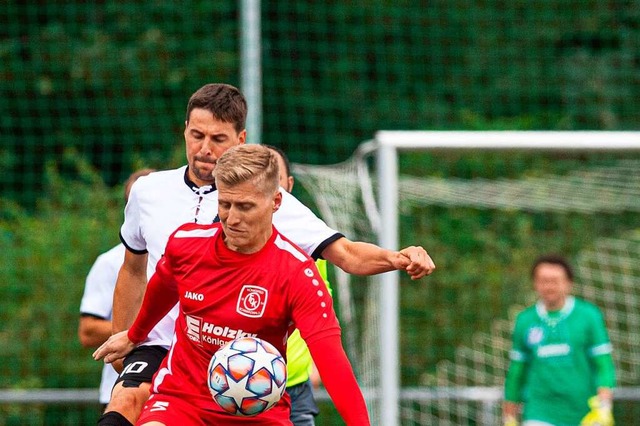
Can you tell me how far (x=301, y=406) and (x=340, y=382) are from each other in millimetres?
1557

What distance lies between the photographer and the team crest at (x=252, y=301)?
450 cm

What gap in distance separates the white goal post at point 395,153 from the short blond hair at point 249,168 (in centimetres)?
326

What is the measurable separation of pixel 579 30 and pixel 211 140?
946 cm

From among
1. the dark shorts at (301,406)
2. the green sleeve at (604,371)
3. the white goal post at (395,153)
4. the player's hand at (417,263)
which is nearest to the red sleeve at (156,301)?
the player's hand at (417,263)

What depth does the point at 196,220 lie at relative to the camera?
5086 mm

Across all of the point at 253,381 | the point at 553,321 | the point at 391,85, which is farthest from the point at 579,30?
the point at 253,381

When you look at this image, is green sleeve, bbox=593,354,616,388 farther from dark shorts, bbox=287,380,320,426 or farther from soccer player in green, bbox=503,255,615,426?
dark shorts, bbox=287,380,320,426

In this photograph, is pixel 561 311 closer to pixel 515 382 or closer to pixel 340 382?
pixel 515 382

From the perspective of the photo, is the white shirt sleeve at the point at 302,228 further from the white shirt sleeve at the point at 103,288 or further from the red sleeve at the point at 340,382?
the white shirt sleeve at the point at 103,288

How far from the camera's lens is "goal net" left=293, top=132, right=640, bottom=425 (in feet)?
35.5

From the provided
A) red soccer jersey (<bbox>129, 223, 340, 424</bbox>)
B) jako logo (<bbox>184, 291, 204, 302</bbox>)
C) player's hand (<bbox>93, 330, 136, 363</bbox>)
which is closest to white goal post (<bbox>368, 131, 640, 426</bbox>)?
player's hand (<bbox>93, 330, 136, 363</bbox>)

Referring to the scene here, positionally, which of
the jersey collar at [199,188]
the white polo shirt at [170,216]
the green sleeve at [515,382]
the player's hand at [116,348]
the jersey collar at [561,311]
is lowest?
the green sleeve at [515,382]

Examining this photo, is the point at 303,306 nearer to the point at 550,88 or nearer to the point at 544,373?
the point at 544,373

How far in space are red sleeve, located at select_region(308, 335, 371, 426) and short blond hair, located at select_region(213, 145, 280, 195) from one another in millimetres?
597
